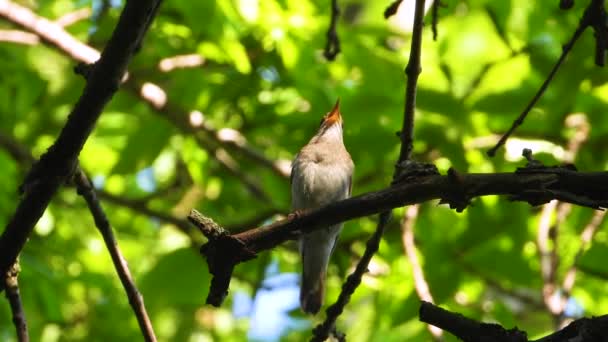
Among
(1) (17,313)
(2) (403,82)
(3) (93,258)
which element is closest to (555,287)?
(2) (403,82)

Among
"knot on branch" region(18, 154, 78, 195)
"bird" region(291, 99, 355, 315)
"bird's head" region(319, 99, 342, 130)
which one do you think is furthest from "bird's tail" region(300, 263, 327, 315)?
"knot on branch" region(18, 154, 78, 195)

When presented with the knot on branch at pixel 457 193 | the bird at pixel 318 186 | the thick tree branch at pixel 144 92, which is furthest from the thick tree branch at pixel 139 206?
the knot on branch at pixel 457 193

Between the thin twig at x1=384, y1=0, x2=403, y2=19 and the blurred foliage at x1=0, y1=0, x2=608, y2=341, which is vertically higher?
the blurred foliage at x1=0, y1=0, x2=608, y2=341

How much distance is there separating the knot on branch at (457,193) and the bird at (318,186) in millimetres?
3144

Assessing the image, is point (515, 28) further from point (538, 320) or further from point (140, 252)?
point (140, 252)

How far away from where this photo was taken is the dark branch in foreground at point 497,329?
1.96 meters

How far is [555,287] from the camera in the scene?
5.10m

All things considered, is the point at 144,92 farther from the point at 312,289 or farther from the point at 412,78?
the point at 412,78

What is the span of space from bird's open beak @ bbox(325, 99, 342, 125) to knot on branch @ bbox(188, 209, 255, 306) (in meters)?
2.71

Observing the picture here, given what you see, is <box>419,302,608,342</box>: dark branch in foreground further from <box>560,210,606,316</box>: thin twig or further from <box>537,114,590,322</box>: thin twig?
<box>537,114,590,322</box>: thin twig

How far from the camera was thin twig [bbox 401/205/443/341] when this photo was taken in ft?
13.4

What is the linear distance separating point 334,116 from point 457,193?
3.20 m

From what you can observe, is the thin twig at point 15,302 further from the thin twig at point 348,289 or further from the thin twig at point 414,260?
the thin twig at point 414,260

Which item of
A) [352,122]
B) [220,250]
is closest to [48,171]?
[220,250]
